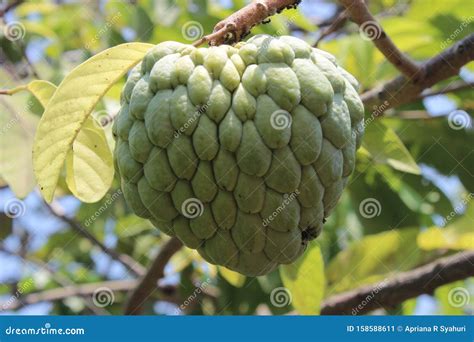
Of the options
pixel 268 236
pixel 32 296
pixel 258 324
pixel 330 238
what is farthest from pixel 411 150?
pixel 32 296

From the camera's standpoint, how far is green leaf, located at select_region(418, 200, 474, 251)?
2.86m

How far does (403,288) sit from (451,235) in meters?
0.44

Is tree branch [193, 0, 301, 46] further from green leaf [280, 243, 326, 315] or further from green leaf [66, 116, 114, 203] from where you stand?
green leaf [280, 243, 326, 315]

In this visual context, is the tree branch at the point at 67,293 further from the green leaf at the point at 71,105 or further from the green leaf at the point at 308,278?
the green leaf at the point at 71,105

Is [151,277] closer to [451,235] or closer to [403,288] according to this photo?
[403,288]

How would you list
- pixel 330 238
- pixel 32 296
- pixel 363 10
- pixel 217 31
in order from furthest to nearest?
pixel 32 296 → pixel 330 238 → pixel 363 10 → pixel 217 31

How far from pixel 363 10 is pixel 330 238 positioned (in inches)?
50.1

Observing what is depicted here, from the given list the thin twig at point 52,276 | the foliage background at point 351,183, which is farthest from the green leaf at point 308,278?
the thin twig at point 52,276

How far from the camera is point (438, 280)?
244 centimetres

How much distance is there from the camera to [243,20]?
→ 1688mm

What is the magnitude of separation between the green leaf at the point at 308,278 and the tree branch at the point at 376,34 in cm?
63

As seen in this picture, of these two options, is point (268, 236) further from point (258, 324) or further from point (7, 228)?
point (7, 228)

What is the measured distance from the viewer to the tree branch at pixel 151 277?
2554 mm

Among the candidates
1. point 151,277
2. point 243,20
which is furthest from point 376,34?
point 151,277
